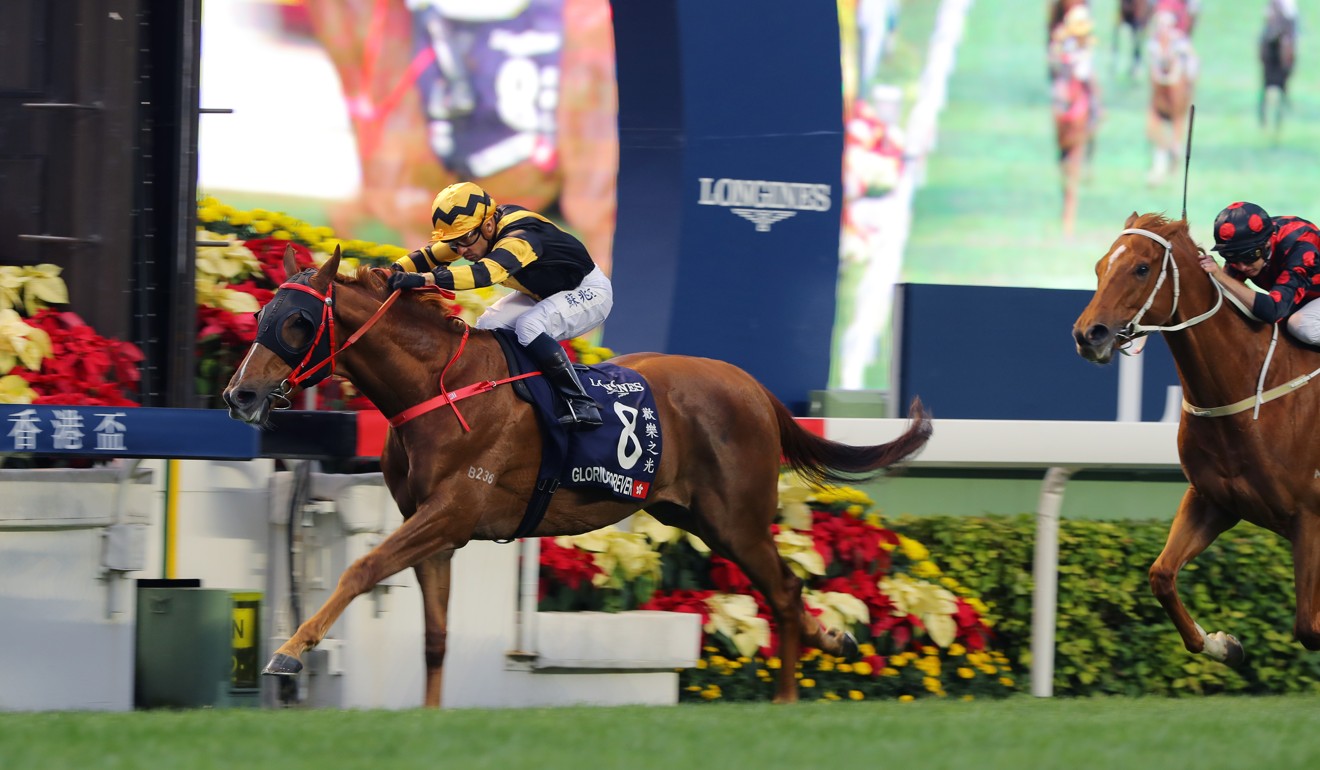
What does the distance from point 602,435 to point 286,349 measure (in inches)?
41.3

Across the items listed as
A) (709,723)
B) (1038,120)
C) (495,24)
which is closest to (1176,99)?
(1038,120)

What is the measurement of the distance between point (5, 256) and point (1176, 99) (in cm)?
1405

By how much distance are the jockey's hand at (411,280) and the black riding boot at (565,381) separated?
413mm

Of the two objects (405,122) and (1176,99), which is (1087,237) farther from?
(405,122)

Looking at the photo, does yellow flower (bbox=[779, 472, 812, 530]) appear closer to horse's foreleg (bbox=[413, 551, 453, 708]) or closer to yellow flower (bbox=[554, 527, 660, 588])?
yellow flower (bbox=[554, 527, 660, 588])

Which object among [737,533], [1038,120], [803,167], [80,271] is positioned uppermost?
[1038,120]

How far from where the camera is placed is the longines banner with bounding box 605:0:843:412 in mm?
7105

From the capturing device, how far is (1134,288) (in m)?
6.12

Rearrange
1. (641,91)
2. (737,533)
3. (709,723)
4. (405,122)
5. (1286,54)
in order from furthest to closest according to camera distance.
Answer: (1286,54), (405,122), (641,91), (737,533), (709,723)

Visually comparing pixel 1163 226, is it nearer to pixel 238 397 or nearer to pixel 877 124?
pixel 238 397

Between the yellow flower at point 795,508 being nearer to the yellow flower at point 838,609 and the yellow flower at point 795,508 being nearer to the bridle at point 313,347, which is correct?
the yellow flower at point 838,609

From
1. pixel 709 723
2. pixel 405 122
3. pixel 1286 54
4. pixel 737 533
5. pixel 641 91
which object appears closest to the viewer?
pixel 709 723

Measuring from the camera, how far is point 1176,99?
1847 centimetres

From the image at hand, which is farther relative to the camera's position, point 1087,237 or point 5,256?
point 1087,237
